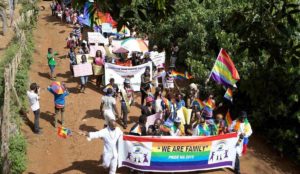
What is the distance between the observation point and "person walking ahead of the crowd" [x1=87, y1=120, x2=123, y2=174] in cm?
962

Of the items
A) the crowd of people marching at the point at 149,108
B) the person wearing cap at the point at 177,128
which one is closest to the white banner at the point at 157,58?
the crowd of people marching at the point at 149,108

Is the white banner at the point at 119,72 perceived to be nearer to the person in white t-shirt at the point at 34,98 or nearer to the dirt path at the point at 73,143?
Answer: the dirt path at the point at 73,143

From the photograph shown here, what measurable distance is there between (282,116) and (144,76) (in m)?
4.77

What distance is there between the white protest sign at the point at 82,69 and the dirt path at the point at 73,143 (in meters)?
0.81

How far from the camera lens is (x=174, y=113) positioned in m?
12.3

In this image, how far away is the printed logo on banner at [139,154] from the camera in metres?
10.2

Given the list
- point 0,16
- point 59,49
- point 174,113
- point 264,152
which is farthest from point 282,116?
point 0,16

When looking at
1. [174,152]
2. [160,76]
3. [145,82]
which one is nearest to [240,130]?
[174,152]

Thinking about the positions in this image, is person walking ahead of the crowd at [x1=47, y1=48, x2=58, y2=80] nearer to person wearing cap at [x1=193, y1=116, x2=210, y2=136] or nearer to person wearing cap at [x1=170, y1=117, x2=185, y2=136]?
person wearing cap at [x1=170, y1=117, x2=185, y2=136]

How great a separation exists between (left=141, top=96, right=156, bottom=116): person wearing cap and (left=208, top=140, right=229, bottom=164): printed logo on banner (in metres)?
2.31

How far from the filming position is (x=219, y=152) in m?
11.0

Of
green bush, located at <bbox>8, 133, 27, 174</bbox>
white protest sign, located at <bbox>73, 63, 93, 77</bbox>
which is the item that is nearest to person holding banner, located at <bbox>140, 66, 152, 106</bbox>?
white protest sign, located at <bbox>73, 63, 93, 77</bbox>

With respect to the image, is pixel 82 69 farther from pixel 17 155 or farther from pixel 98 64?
pixel 17 155

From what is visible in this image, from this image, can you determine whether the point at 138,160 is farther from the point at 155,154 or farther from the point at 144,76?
the point at 144,76
